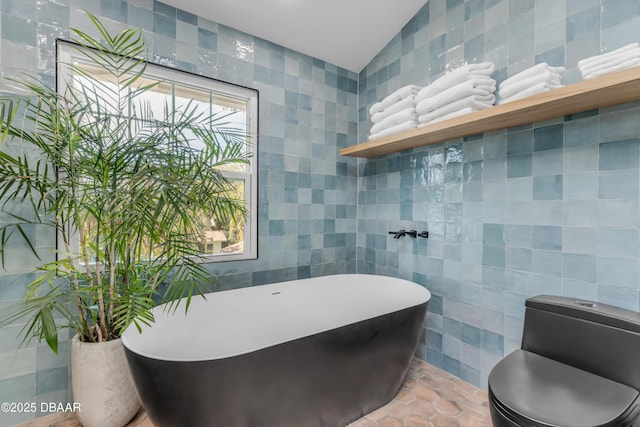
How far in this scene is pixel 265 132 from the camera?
2.43 meters

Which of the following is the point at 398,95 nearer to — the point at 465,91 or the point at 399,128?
the point at 399,128

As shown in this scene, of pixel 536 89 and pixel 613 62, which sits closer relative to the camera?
pixel 613 62

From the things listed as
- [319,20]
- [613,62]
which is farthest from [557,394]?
[319,20]

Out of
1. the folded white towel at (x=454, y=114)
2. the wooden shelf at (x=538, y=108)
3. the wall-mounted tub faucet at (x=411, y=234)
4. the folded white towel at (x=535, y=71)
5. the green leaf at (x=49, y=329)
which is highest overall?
the folded white towel at (x=535, y=71)

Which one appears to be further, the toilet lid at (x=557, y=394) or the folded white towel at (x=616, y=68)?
the folded white towel at (x=616, y=68)

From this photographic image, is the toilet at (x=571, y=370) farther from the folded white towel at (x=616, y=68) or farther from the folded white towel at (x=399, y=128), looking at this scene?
the folded white towel at (x=399, y=128)

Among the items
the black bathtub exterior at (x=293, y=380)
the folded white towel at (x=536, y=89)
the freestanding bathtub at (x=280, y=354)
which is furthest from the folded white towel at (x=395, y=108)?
the black bathtub exterior at (x=293, y=380)

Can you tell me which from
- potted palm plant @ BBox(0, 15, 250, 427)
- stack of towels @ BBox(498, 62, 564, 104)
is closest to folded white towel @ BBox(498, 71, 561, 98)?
stack of towels @ BBox(498, 62, 564, 104)

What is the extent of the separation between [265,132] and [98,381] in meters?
1.91

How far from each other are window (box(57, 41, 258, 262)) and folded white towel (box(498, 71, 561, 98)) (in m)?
1.72

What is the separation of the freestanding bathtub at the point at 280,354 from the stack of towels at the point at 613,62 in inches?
56.0

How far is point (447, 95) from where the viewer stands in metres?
1.87

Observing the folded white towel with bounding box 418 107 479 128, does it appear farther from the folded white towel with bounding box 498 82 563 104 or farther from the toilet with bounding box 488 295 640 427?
the toilet with bounding box 488 295 640 427

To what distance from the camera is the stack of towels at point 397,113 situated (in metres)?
2.15
